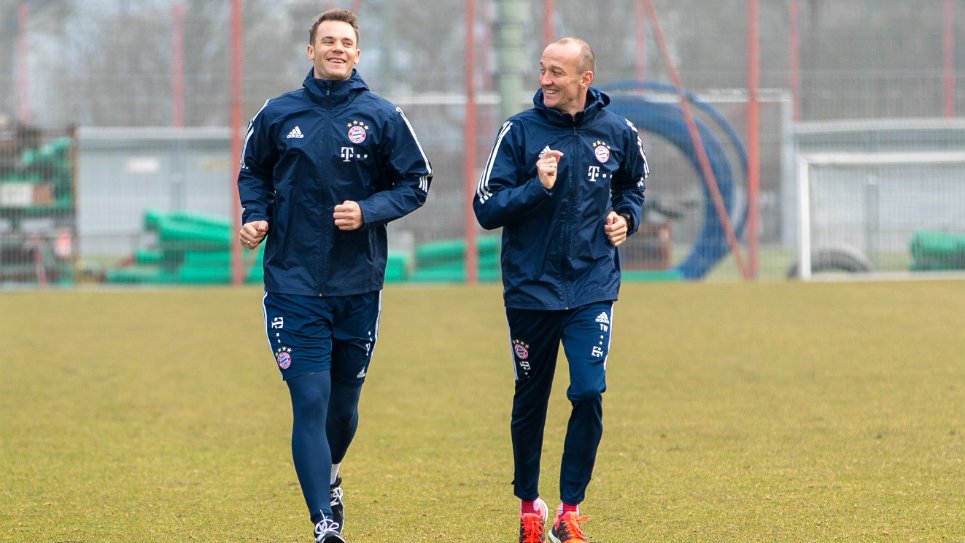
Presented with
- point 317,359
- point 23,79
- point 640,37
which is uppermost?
point 640,37

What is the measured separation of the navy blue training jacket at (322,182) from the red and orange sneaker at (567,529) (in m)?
1.10

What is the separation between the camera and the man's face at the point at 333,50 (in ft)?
18.5

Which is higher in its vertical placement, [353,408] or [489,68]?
[489,68]

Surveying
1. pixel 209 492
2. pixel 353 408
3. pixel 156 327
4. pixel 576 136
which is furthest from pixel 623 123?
pixel 156 327

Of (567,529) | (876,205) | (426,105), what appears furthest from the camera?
(426,105)

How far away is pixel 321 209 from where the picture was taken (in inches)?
221

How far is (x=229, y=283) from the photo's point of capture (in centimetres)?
1831

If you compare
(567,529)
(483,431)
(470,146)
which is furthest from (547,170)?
(470,146)

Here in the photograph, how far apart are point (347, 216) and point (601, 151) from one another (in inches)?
38.8

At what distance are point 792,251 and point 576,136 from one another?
1299cm

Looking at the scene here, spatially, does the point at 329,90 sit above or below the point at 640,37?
below

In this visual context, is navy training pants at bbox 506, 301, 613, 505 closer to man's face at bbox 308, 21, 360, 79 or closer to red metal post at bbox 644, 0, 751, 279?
man's face at bbox 308, 21, 360, 79

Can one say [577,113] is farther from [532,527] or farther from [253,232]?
[532,527]

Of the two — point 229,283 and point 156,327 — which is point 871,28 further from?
point 156,327
